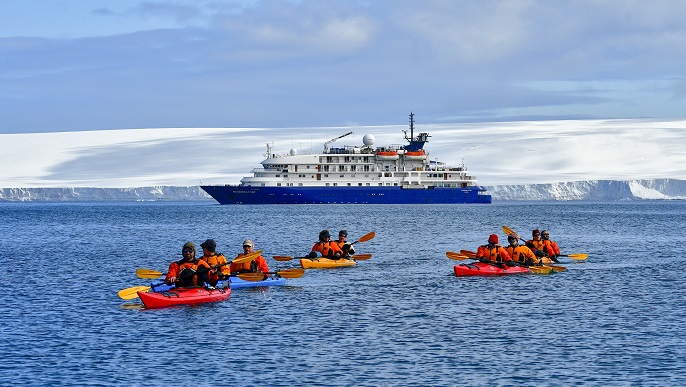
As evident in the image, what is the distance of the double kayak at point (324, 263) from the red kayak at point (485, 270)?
20.5 ft

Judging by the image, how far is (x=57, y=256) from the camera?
57.5m

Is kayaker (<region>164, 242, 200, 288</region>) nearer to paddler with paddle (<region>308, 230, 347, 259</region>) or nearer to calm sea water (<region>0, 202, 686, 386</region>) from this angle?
calm sea water (<region>0, 202, 686, 386</region>)

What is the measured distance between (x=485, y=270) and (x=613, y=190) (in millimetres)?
145708

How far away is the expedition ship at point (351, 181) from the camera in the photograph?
479ft

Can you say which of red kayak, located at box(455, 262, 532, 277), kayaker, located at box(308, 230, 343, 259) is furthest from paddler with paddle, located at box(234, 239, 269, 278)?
red kayak, located at box(455, 262, 532, 277)

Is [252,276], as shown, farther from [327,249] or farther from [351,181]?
[351,181]

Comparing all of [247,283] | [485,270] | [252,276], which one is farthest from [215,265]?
[485,270]

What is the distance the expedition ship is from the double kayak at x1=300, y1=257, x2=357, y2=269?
98136 millimetres

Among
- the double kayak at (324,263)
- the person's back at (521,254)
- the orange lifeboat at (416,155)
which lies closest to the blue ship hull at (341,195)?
the orange lifeboat at (416,155)

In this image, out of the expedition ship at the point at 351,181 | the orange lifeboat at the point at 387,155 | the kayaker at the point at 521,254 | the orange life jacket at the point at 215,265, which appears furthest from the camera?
the orange lifeboat at the point at 387,155

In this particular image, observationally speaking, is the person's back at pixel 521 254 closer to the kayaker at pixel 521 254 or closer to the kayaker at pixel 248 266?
the kayaker at pixel 521 254

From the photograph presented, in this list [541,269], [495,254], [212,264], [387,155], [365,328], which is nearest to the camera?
[365,328]

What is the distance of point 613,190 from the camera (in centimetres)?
18175

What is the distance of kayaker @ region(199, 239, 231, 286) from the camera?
112ft
